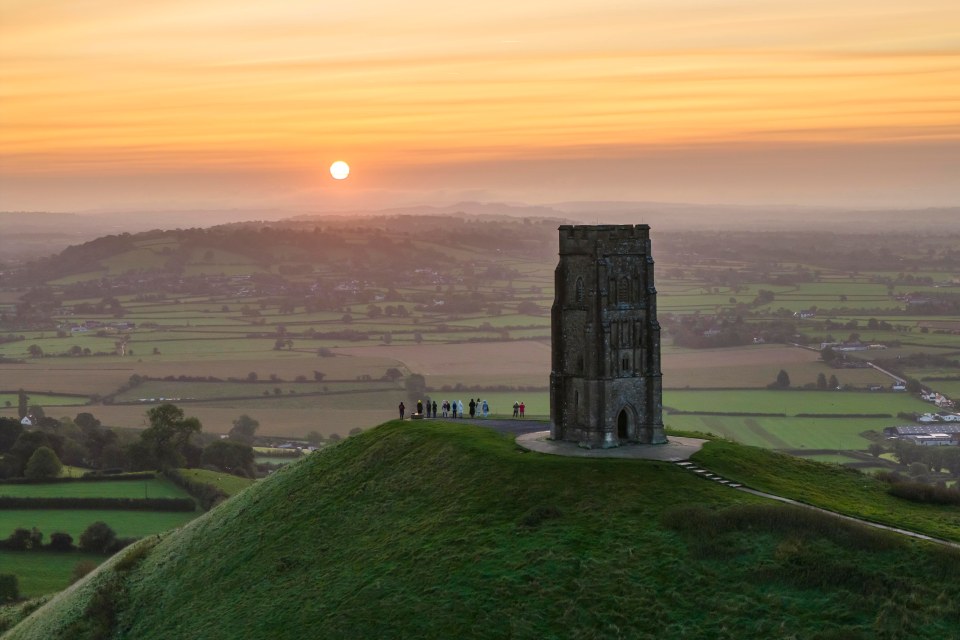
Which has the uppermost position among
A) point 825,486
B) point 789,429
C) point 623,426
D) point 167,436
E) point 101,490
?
point 623,426

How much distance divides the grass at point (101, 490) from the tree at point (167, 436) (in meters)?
5.68

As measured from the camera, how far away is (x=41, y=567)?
89.2 meters

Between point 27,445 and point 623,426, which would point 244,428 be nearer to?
point 27,445

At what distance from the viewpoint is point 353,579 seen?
5241cm

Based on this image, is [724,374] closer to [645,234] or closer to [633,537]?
[645,234]

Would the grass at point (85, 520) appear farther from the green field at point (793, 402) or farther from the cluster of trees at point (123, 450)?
the green field at point (793, 402)

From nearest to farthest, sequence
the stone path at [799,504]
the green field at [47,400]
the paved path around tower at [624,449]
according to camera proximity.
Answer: the stone path at [799,504], the paved path around tower at [624,449], the green field at [47,400]

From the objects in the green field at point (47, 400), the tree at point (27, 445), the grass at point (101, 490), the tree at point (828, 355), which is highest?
the tree at point (828, 355)

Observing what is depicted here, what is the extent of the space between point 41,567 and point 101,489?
53.0 ft

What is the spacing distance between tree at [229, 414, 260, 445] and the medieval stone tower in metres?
81.3

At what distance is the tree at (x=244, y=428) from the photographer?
138875mm

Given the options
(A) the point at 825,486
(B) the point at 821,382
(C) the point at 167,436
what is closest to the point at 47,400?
(C) the point at 167,436

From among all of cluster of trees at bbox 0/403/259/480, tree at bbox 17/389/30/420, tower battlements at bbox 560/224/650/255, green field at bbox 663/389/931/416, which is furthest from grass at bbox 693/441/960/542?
tree at bbox 17/389/30/420

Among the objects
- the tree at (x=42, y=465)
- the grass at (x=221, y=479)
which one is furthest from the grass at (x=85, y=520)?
the tree at (x=42, y=465)
